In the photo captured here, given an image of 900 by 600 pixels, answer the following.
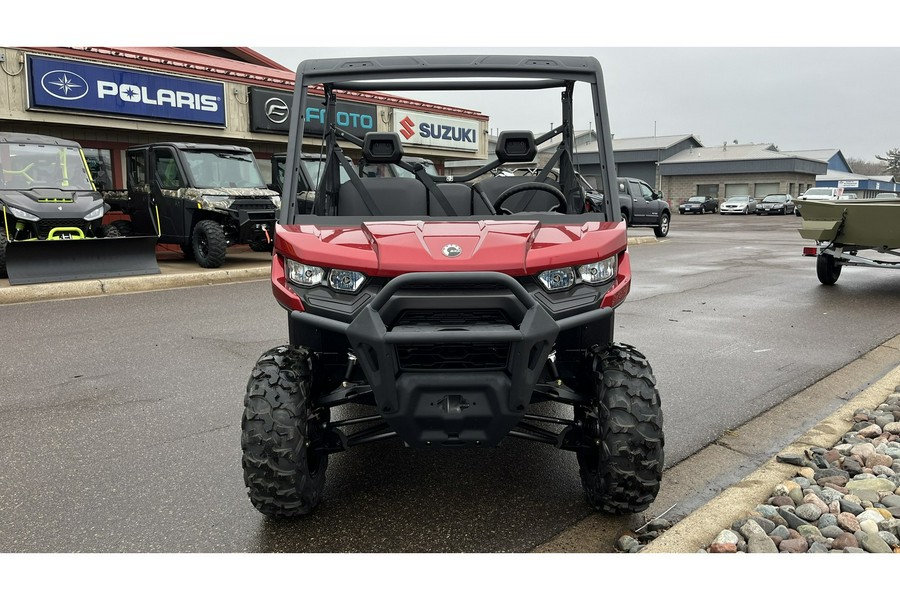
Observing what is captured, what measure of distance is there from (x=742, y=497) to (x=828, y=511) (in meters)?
0.35

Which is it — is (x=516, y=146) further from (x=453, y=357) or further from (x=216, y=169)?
(x=216, y=169)

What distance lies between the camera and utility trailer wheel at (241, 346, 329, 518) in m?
2.81

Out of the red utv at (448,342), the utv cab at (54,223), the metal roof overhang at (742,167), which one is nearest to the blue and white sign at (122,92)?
the utv cab at (54,223)

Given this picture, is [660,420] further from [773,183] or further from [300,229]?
[773,183]

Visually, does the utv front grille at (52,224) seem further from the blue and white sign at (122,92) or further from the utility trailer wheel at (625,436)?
the utility trailer wheel at (625,436)

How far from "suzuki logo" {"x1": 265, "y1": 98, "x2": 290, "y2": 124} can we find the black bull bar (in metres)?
16.5

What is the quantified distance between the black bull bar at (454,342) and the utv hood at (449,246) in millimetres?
105

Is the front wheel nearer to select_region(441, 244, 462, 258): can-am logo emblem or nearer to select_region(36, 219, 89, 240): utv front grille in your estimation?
select_region(36, 219, 89, 240): utv front grille

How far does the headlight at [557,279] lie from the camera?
2871 mm

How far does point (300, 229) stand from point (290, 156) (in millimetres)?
505

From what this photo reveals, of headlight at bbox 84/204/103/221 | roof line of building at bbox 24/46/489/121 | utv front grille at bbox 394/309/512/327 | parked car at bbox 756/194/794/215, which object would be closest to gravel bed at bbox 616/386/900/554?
utv front grille at bbox 394/309/512/327

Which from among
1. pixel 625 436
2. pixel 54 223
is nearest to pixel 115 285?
pixel 54 223

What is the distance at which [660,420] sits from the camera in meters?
2.91

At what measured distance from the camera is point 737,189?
58344 mm
